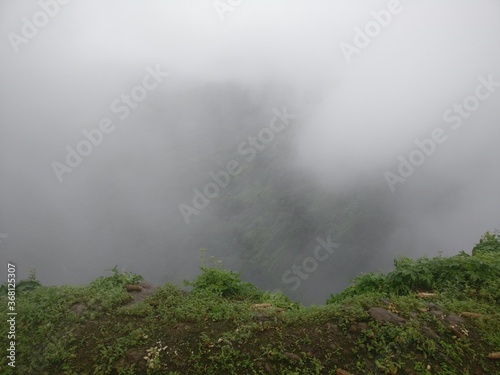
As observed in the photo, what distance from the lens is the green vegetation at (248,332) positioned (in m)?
3.88

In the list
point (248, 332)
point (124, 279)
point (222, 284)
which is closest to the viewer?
point (248, 332)

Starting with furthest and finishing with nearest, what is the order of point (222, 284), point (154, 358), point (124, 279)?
point (124, 279) < point (222, 284) < point (154, 358)

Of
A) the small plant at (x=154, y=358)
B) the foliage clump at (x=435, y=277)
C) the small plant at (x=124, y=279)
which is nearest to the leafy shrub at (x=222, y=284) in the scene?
the small plant at (x=124, y=279)

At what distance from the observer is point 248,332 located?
14.1 feet

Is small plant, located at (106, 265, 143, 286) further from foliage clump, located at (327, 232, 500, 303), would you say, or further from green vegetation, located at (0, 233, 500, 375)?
foliage clump, located at (327, 232, 500, 303)

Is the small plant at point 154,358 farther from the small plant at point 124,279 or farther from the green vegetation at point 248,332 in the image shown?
the small plant at point 124,279

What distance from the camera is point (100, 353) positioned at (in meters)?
4.08

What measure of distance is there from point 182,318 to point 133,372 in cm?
100

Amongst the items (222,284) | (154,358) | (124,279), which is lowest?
(154,358)

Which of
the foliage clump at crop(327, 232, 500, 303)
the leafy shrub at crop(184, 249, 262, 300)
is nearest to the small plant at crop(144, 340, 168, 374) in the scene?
the leafy shrub at crop(184, 249, 262, 300)

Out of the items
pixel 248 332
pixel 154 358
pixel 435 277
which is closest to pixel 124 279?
pixel 154 358

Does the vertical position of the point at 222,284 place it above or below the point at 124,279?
below

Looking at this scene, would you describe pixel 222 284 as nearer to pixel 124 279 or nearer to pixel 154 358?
pixel 124 279

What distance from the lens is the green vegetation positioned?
388cm
